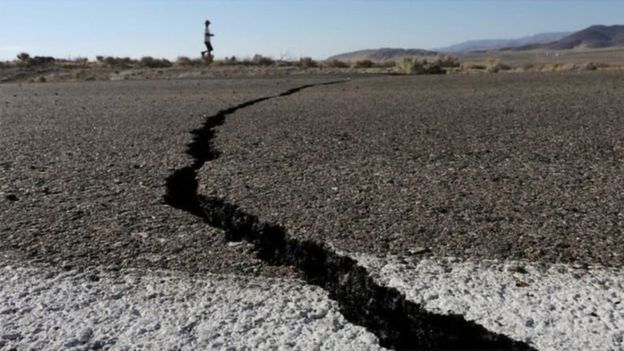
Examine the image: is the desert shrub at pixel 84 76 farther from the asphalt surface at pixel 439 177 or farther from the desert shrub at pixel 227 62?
the asphalt surface at pixel 439 177

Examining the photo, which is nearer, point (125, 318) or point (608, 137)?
point (125, 318)

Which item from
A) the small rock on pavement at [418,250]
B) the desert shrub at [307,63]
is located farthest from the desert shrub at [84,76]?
the small rock on pavement at [418,250]

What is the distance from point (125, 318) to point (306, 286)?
505 millimetres

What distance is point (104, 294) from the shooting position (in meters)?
1.80

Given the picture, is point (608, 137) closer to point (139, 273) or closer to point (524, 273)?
point (524, 273)

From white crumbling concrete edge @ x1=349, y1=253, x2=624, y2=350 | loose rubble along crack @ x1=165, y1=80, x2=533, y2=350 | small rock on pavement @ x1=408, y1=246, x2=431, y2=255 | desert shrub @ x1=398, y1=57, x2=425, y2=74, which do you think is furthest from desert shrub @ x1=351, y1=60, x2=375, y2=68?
white crumbling concrete edge @ x1=349, y1=253, x2=624, y2=350

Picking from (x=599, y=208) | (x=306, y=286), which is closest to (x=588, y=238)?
(x=599, y=208)

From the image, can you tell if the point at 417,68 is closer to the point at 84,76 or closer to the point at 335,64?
the point at 335,64

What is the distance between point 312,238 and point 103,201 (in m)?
1.06

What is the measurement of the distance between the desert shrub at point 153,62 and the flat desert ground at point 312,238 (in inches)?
720

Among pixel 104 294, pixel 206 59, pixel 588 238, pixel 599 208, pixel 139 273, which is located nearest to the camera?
pixel 104 294

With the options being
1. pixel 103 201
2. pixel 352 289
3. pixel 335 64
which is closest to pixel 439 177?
pixel 352 289

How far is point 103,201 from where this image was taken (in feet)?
9.07

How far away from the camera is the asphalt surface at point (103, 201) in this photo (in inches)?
81.8
